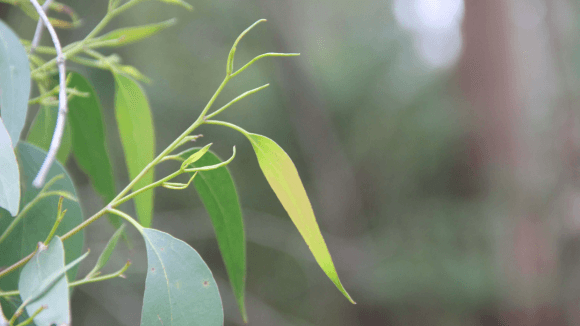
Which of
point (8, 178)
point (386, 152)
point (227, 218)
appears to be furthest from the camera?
point (386, 152)

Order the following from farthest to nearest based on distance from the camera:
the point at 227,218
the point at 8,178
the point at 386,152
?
1. the point at 386,152
2. the point at 227,218
3. the point at 8,178

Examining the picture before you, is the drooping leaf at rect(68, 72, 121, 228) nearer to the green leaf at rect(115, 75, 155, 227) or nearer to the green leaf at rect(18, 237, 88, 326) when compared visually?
the green leaf at rect(115, 75, 155, 227)

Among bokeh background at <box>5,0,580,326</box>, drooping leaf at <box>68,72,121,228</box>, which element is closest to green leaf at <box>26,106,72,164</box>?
drooping leaf at <box>68,72,121,228</box>

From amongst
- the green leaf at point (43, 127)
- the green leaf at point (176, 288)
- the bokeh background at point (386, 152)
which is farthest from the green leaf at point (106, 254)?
the bokeh background at point (386, 152)

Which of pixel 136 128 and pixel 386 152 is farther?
pixel 386 152

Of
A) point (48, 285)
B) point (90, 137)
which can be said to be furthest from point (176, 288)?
point (90, 137)

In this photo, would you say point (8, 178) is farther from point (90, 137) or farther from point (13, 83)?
point (90, 137)

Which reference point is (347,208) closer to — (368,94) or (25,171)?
(368,94)
